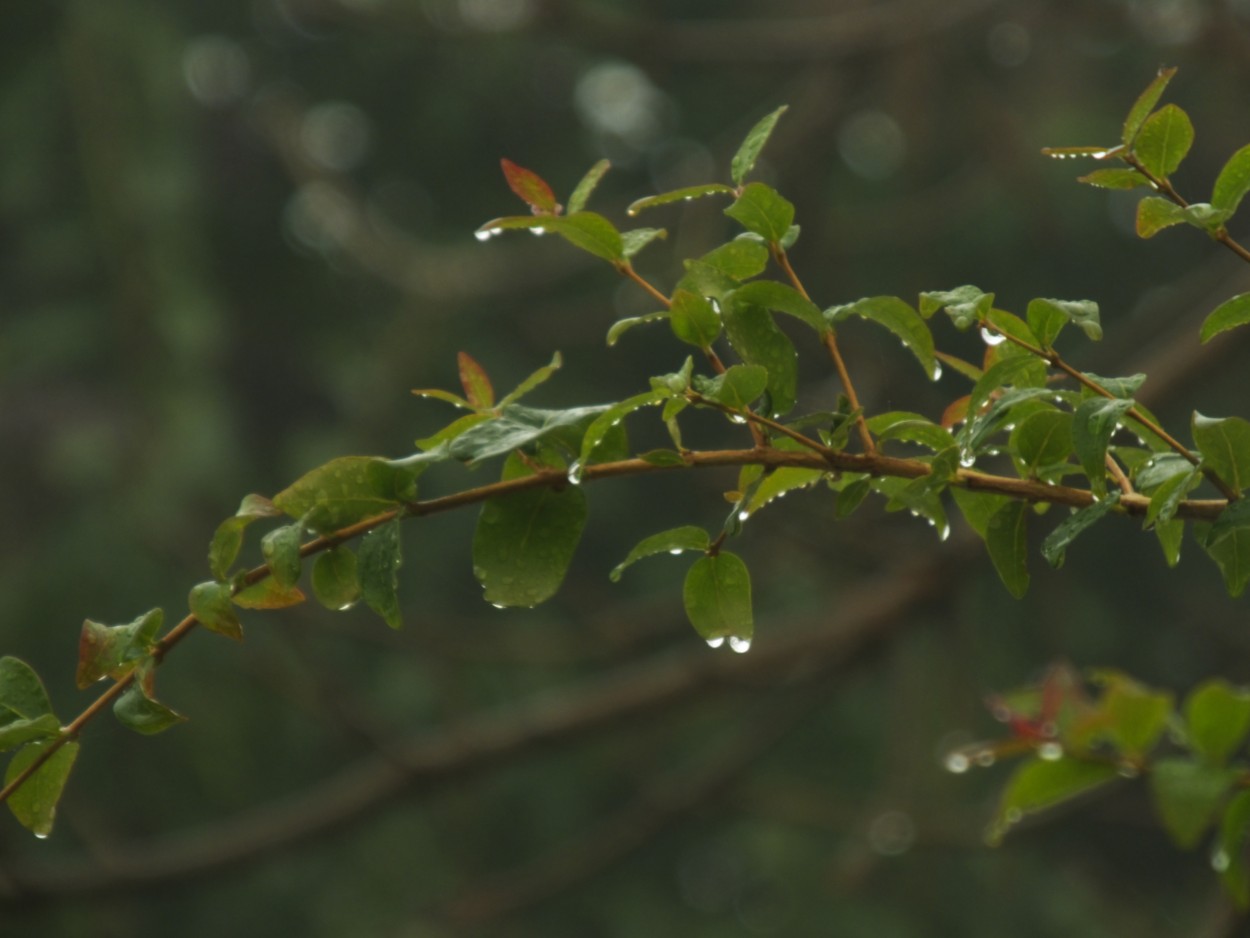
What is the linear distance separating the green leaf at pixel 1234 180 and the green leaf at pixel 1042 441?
9cm

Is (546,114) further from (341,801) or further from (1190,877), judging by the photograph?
(341,801)

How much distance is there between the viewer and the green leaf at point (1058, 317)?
48cm

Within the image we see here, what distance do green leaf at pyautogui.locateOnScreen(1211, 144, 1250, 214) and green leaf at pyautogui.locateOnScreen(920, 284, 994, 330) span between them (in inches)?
3.3

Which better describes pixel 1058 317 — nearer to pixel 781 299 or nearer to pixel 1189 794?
pixel 781 299

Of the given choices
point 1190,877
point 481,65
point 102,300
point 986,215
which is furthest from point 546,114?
point 1190,877

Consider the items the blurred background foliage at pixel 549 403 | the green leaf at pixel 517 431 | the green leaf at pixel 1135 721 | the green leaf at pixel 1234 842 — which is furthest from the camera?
the blurred background foliage at pixel 549 403

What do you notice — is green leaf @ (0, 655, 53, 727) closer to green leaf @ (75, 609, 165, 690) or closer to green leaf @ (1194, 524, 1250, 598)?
green leaf @ (75, 609, 165, 690)

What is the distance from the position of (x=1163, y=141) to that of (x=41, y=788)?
46 cm

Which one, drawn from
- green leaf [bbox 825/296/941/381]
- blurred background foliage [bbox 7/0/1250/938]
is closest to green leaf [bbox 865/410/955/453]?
green leaf [bbox 825/296/941/381]

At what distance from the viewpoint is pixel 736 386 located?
474 millimetres

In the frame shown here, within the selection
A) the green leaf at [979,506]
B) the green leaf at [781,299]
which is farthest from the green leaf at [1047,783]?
the green leaf at [781,299]

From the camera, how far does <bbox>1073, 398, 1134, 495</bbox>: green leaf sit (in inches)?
17.6

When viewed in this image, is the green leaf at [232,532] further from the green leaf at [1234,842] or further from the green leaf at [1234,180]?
the green leaf at [1234,842]

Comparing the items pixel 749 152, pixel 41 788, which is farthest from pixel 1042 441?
pixel 41 788
